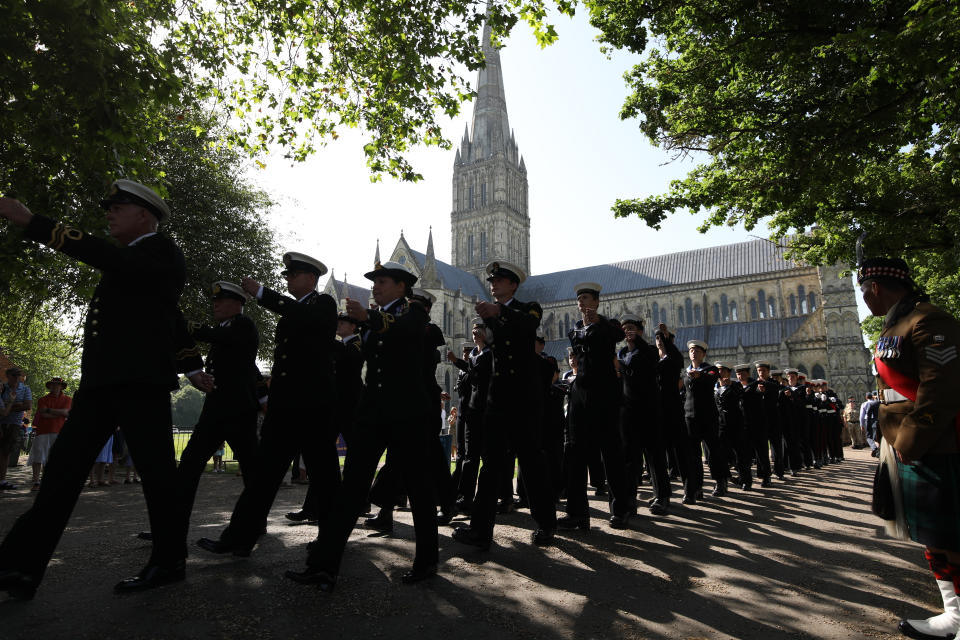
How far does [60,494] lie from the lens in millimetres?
3379

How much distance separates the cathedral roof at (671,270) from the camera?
5084 centimetres

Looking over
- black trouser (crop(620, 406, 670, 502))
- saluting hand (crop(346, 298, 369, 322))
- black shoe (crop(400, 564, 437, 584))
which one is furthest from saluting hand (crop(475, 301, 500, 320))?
black trouser (crop(620, 406, 670, 502))

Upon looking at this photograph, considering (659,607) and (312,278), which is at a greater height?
(312,278)

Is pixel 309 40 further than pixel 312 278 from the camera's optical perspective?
Yes

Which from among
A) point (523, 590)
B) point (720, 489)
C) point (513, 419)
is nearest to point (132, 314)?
point (513, 419)

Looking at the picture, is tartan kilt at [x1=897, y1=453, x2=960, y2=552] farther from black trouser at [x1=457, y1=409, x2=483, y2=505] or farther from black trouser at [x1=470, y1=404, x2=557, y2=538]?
black trouser at [x1=457, y1=409, x2=483, y2=505]

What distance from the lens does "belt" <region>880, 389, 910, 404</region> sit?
3322 mm

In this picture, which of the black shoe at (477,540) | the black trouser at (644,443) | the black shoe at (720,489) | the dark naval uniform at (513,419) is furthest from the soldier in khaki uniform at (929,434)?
the black shoe at (720,489)

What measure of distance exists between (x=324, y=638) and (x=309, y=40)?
9.90m

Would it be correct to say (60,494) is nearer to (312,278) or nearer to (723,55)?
(312,278)

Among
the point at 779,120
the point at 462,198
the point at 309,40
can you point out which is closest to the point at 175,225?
the point at 309,40

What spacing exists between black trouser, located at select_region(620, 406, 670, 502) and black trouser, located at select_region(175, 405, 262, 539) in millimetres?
4592

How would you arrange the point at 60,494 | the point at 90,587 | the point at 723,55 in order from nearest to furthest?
1. the point at 60,494
2. the point at 90,587
3. the point at 723,55

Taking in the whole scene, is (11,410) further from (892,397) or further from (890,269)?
(890,269)
